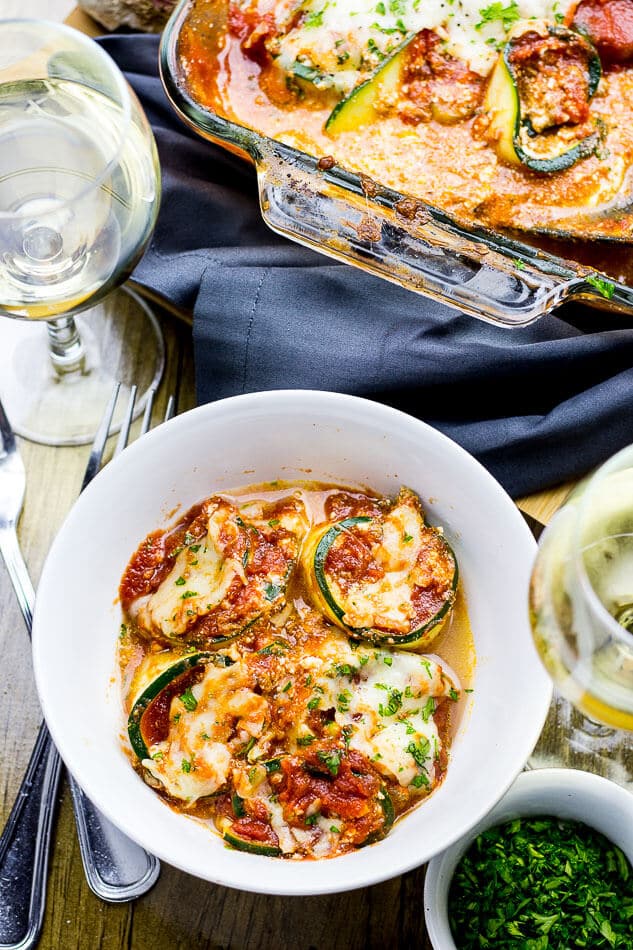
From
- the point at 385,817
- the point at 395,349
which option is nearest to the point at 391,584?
the point at 385,817

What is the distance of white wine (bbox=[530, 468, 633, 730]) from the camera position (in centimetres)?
167

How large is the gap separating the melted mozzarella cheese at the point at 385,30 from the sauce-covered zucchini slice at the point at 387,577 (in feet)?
4.05

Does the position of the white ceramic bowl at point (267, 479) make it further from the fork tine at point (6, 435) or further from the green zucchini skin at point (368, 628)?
the fork tine at point (6, 435)

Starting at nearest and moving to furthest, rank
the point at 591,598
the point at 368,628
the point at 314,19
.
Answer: the point at 591,598 < the point at 368,628 < the point at 314,19

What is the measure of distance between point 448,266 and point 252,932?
1686 mm

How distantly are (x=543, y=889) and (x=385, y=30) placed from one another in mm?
2196

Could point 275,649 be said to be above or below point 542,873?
above

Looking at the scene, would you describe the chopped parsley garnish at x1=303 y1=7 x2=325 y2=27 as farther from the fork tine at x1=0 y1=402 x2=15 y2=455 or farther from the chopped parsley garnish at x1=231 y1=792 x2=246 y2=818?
the chopped parsley garnish at x1=231 y1=792 x2=246 y2=818

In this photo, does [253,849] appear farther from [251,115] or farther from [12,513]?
[251,115]

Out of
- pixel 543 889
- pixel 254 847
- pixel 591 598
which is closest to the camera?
pixel 591 598

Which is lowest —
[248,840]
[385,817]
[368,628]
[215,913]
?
[215,913]

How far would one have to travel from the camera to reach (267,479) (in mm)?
2562

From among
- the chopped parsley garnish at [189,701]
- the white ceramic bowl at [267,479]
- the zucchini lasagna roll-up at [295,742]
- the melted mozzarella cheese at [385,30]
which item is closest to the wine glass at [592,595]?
the white ceramic bowl at [267,479]

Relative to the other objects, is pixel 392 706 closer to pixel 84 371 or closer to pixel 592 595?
pixel 592 595
